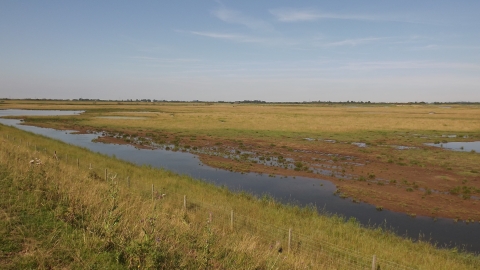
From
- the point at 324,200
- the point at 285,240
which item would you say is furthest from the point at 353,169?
the point at 285,240

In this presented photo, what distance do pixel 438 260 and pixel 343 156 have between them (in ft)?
82.7

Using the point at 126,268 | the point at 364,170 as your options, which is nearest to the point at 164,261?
the point at 126,268

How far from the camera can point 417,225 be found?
16531 mm

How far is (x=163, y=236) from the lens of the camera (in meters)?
8.12

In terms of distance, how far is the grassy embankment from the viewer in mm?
6742

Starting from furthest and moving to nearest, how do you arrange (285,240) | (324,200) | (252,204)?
(324,200)
(252,204)
(285,240)

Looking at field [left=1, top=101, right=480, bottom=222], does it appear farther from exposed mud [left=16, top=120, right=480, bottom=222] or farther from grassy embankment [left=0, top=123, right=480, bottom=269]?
grassy embankment [left=0, top=123, right=480, bottom=269]

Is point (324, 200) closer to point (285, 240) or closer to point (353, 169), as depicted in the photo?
point (285, 240)

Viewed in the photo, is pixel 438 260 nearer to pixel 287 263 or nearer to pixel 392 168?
pixel 287 263

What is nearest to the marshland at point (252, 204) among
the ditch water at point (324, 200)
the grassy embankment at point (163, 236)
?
the grassy embankment at point (163, 236)

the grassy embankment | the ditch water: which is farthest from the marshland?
the ditch water

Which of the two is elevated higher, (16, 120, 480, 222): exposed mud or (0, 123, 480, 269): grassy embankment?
(0, 123, 480, 269): grassy embankment

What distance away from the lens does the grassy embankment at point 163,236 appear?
6.74m

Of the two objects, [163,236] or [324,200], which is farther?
[324,200]
